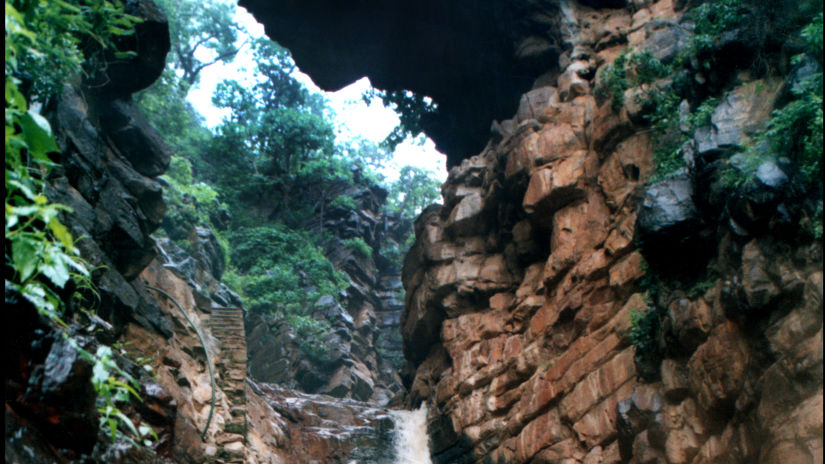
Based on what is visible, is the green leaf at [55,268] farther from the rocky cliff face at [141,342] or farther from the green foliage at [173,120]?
the green foliage at [173,120]

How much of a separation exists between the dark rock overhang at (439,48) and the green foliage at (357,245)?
9807 millimetres

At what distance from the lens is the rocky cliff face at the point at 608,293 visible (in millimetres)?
7133

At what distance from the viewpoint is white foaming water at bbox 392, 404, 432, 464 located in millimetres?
16172

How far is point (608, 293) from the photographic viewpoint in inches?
470

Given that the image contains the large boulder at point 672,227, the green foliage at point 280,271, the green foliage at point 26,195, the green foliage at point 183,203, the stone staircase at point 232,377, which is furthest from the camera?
the green foliage at point 280,271

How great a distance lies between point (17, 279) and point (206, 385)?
8531mm

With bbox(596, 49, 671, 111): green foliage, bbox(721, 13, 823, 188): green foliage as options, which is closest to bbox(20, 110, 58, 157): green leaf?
bbox(721, 13, 823, 188): green foliage

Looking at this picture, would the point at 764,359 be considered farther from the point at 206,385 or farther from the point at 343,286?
the point at 343,286

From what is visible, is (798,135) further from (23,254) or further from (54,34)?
(54,34)

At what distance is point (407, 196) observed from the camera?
44906 mm

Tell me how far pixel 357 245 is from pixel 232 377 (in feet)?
64.6

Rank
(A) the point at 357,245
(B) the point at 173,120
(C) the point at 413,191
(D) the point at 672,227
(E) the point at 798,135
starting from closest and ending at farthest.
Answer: (E) the point at 798,135 → (D) the point at 672,227 → (B) the point at 173,120 → (A) the point at 357,245 → (C) the point at 413,191

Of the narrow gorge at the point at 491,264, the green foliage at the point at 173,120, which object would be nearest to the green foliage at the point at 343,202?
the narrow gorge at the point at 491,264

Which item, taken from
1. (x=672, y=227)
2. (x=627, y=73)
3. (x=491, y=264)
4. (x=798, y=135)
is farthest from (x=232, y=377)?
(x=798, y=135)
